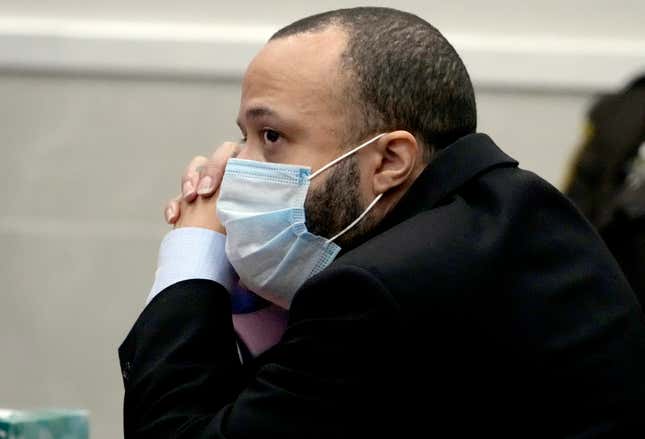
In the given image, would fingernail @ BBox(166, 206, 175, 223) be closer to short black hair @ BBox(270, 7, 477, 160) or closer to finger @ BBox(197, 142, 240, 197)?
finger @ BBox(197, 142, 240, 197)

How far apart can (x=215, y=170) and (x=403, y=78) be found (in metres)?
0.34

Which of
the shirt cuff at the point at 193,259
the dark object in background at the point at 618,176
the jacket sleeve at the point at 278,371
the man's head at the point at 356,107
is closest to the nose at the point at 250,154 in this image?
the man's head at the point at 356,107

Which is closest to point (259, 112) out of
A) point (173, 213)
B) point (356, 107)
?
point (356, 107)

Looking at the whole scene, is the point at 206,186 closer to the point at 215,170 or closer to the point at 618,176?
the point at 215,170

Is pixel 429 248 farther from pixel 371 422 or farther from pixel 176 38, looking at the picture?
pixel 176 38

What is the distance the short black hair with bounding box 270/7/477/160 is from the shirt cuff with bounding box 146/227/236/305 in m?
0.28

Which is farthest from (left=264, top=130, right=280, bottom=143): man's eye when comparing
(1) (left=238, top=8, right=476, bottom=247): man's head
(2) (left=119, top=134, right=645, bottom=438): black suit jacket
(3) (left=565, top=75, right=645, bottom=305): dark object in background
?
(3) (left=565, top=75, right=645, bottom=305): dark object in background

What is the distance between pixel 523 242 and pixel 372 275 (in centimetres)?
23

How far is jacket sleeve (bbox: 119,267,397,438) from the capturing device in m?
1.59

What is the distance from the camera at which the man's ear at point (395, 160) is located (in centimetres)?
181

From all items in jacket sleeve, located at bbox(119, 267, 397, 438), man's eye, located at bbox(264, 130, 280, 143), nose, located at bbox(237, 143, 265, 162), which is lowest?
jacket sleeve, located at bbox(119, 267, 397, 438)

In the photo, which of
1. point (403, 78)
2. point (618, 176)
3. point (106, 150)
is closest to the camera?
point (403, 78)

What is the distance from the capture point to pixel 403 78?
1.81 metres

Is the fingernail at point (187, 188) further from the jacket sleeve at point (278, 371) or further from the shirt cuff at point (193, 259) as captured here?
the jacket sleeve at point (278, 371)
